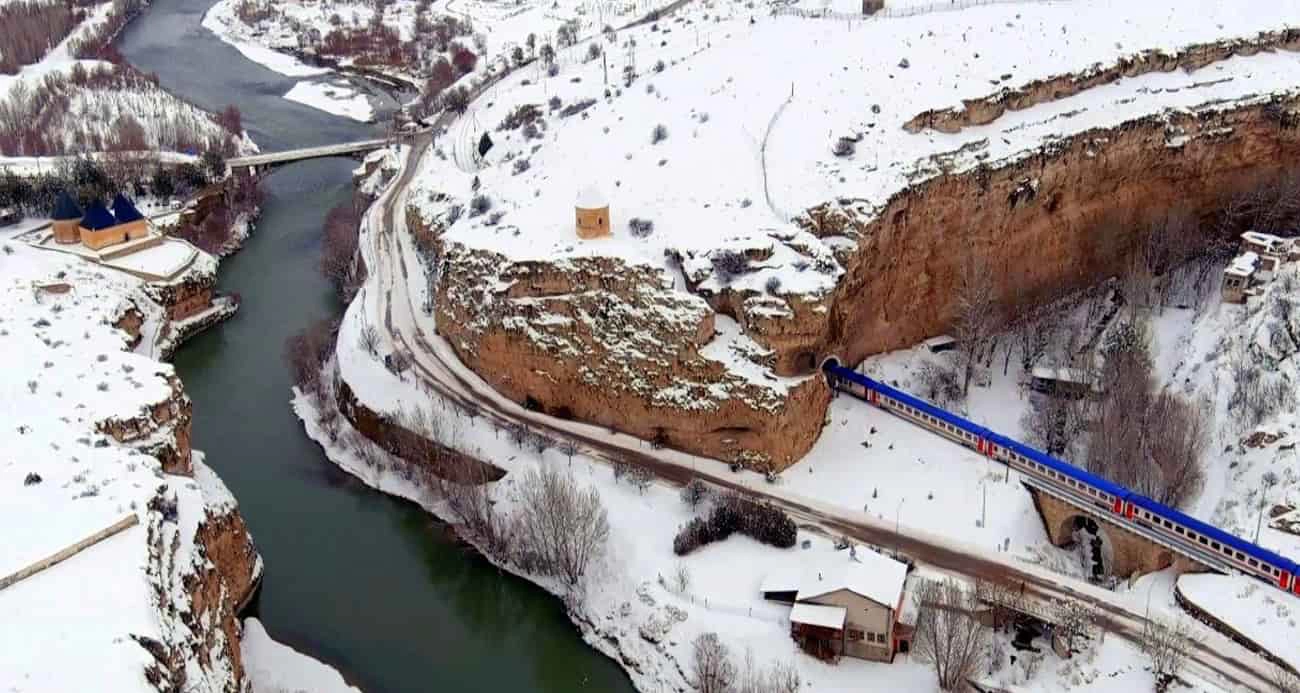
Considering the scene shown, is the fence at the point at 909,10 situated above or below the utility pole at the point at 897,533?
above

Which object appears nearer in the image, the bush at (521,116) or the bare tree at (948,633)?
the bare tree at (948,633)

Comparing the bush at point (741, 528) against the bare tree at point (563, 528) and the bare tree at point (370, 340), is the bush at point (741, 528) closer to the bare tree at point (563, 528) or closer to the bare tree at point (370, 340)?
the bare tree at point (563, 528)

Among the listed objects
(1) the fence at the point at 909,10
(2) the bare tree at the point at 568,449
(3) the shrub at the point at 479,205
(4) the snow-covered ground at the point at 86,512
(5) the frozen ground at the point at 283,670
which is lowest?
(5) the frozen ground at the point at 283,670

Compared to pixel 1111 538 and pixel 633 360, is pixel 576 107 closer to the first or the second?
pixel 633 360

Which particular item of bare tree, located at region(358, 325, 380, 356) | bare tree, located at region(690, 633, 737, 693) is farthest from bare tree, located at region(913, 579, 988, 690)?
bare tree, located at region(358, 325, 380, 356)

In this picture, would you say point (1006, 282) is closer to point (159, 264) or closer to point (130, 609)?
point (130, 609)

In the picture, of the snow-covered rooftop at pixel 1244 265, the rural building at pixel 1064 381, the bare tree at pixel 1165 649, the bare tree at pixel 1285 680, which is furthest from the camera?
the snow-covered rooftop at pixel 1244 265

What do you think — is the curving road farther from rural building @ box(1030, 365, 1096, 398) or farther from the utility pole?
rural building @ box(1030, 365, 1096, 398)

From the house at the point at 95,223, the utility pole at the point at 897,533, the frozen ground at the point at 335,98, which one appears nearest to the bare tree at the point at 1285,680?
the utility pole at the point at 897,533

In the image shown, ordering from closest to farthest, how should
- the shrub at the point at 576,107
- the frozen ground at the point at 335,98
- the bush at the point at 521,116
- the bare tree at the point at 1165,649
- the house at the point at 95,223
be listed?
the bare tree at the point at 1165,649
the house at the point at 95,223
the shrub at the point at 576,107
the bush at the point at 521,116
the frozen ground at the point at 335,98

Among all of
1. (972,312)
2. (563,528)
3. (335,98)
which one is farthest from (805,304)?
(335,98)
